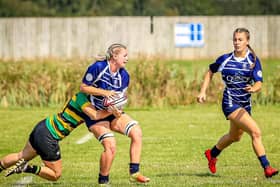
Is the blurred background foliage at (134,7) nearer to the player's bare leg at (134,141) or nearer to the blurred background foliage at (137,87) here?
the blurred background foliage at (137,87)

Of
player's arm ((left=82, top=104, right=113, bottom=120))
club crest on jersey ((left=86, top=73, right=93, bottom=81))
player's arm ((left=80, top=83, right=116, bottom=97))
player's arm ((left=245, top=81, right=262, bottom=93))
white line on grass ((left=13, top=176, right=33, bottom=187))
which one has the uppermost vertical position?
club crest on jersey ((left=86, top=73, right=93, bottom=81))

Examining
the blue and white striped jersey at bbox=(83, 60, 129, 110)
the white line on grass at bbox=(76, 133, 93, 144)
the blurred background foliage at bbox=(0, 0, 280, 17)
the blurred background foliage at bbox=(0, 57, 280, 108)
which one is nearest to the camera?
the blue and white striped jersey at bbox=(83, 60, 129, 110)

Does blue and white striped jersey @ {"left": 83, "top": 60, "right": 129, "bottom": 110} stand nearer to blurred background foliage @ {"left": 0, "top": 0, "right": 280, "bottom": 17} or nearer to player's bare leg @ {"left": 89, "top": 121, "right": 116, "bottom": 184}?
player's bare leg @ {"left": 89, "top": 121, "right": 116, "bottom": 184}

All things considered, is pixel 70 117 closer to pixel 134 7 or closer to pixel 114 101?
pixel 114 101

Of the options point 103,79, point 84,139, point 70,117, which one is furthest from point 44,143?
point 84,139

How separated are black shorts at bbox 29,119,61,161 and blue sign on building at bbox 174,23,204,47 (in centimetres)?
3062

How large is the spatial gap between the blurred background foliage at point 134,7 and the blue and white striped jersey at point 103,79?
3136cm

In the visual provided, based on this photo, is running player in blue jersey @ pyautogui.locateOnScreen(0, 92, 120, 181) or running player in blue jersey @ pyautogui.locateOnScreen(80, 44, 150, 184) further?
running player in blue jersey @ pyautogui.locateOnScreen(0, 92, 120, 181)

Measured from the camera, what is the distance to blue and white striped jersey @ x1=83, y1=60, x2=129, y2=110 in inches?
382

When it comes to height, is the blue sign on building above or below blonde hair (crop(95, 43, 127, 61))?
above

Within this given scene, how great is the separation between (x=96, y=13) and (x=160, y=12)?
12.4 ft

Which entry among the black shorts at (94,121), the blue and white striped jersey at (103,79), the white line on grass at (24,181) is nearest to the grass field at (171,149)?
the white line on grass at (24,181)

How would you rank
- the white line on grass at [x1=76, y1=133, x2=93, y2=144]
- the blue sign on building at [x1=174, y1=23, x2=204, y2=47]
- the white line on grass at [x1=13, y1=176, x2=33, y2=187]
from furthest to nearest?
the blue sign on building at [x1=174, y1=23, x2=204, y2=47]
the white line on grass at [x1=76, y1=133, x2=93, y2=144]
the white line on grass at [x1=13, y1=176, x2=33, y2=187]

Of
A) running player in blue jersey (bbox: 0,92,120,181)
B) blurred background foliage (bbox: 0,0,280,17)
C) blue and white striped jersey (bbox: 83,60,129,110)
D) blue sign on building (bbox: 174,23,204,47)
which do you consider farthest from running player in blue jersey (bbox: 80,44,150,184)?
blurred background foliage (bbox: 0,0,280,17)
